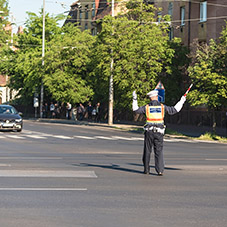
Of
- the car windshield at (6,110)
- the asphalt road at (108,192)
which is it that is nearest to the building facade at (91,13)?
the car windshield at (6,110)

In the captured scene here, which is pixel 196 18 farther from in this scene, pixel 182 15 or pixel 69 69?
pixel 69 69

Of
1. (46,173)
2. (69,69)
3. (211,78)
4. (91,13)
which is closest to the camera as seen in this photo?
(46,173)

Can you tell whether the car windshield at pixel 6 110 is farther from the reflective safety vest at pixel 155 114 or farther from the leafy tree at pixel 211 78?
the reflective safety vest at pixel 155 114

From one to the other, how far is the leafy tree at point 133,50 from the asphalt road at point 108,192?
22.8m

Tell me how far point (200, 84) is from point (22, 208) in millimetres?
22292

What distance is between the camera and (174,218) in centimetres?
766

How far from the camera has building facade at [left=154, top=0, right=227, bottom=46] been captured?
41594 mm

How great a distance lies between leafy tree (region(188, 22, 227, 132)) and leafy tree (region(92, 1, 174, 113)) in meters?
9.30

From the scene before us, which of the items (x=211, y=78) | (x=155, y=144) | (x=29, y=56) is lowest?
(x=155, y=144)

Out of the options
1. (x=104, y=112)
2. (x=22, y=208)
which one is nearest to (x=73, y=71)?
(x=104, y=112)

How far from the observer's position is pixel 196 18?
148 feet

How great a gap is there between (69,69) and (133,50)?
16725mm

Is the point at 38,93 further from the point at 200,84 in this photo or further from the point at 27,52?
the point at 200,84

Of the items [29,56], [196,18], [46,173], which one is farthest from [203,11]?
[46,173]
